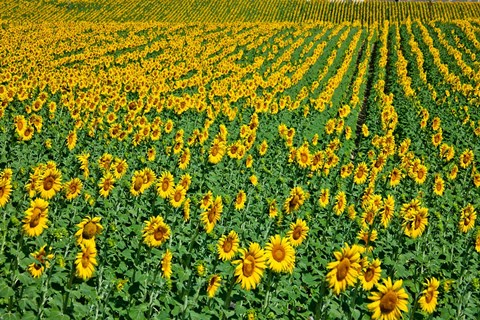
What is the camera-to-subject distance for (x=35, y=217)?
169 inches

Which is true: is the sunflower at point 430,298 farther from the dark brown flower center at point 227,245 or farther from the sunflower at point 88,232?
the sunflower at point 88,232

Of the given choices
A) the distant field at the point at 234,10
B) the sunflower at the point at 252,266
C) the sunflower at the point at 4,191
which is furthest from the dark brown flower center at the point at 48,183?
the distant field at the point at 234,10

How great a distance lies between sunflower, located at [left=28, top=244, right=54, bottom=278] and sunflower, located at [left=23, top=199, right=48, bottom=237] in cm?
22

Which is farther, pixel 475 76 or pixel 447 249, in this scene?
pixel 475 76

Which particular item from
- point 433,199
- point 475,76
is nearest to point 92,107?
point 433,199

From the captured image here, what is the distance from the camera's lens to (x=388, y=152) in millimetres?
9805

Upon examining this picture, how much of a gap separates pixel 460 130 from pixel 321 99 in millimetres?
4694

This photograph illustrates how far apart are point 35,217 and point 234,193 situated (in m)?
4.52

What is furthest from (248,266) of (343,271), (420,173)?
(420,173)

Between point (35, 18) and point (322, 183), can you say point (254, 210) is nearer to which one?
point (322, 183)

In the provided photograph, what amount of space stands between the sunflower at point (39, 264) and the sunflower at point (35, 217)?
217mm

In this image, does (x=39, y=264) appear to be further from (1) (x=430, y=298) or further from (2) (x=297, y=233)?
(1) (x=430, y=298)

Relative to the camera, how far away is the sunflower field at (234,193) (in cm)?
439

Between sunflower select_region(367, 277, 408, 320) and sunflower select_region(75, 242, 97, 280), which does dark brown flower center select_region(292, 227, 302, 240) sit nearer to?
sunflower select_region(367, 277, 408, 320)
